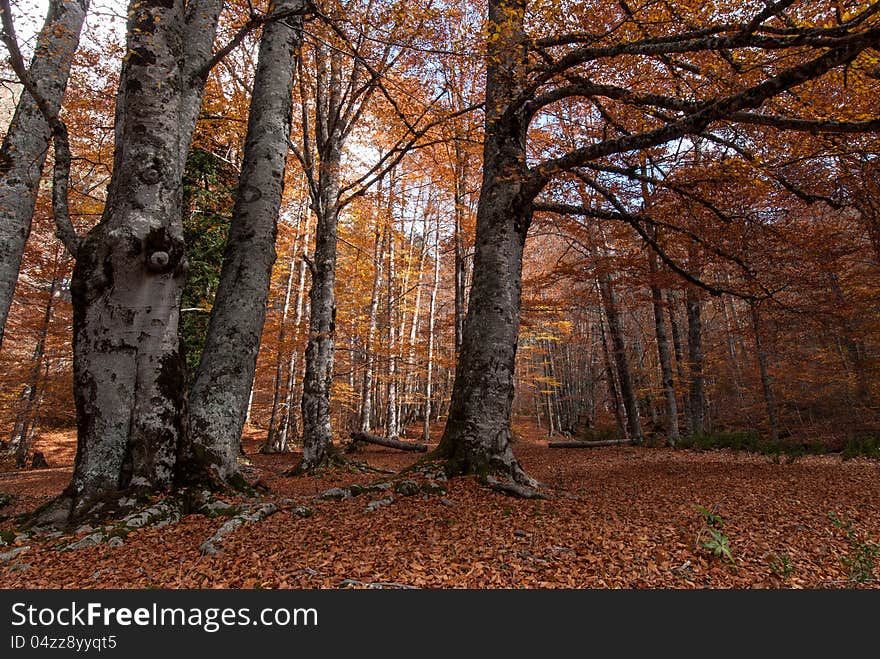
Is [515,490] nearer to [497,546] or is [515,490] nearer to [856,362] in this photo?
[497,546]

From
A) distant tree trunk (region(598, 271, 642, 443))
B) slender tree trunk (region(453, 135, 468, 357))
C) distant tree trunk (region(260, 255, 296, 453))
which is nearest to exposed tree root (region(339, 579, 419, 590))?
distant tree trunk (region(260, 255, 296, 453))

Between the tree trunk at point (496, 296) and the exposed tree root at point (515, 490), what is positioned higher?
the tree trunk at point (496, 296)

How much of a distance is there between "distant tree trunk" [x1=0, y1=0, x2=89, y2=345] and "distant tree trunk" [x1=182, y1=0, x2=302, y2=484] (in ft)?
8.24

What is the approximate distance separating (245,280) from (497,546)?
3671 millimetres

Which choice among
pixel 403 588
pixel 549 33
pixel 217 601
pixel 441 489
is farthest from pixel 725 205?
pixel 217 601

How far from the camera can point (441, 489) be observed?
413 centimetres

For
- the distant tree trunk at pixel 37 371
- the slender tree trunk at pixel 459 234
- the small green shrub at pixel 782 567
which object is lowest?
the small green shrub at pixel 782 567

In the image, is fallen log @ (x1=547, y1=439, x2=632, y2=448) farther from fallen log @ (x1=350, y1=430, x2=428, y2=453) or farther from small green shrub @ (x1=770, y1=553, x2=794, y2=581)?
small green shrub @ (x1=770, y1=553, x2=794, y2=581)

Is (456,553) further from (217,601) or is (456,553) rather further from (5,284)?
(5,284)

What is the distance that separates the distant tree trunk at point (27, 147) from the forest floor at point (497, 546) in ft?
11.5

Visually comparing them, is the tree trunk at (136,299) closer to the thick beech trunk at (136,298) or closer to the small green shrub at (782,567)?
the thick beech trunk at (136,298)

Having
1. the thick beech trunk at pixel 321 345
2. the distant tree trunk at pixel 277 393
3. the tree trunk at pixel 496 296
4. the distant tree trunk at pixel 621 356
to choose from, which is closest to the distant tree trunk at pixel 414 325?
the distant tree trunk at pixel 277 393

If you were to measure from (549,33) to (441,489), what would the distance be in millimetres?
5636

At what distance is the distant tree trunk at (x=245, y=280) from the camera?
4125 mm
